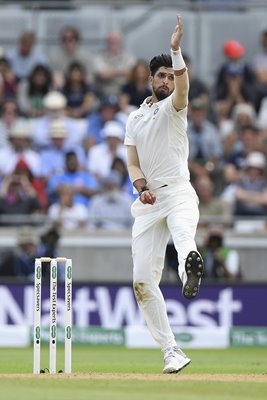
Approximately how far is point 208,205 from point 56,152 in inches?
83.1

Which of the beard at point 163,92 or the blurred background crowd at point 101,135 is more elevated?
the beard at point 163,92

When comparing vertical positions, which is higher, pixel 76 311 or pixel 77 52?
pixel 77 52

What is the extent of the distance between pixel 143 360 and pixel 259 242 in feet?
14.5

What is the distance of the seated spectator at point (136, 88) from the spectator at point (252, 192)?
2170 mm

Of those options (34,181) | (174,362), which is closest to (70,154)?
(34,181)

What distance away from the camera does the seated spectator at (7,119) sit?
17031 millimetres

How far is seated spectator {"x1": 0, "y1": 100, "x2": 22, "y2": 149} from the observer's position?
17031mm

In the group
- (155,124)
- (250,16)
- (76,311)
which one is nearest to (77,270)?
(76,311)

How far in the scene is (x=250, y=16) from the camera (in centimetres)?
1877

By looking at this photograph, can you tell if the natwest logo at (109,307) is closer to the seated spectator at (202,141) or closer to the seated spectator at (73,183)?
the seated spectator at (73,183)

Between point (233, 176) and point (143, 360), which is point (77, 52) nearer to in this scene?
point (233, 176)

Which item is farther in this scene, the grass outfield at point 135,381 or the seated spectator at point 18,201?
the seated spectator at point 18,201

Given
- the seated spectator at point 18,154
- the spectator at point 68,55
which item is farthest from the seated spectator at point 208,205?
the spectator at point 68,55

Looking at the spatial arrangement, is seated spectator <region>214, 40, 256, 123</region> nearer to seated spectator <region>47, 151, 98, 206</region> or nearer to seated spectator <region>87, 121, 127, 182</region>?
seated spectator <region>87, 121, 127, 182</region>
